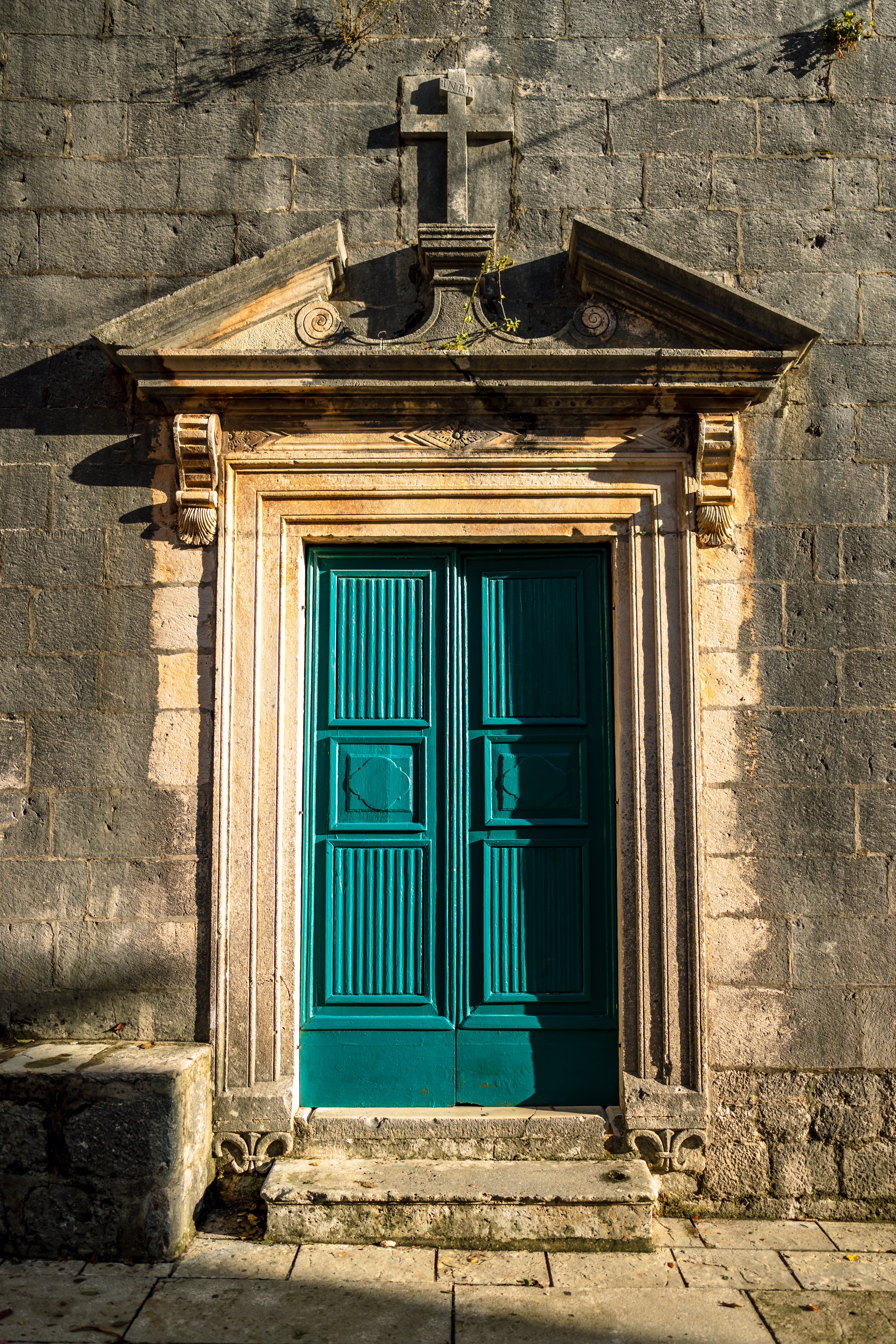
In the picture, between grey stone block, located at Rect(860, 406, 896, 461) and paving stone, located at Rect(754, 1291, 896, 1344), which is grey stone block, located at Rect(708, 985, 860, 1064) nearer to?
paving stone, located at Rect(754, 1291, 896, 1344)

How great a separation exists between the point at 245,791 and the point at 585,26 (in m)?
3.55

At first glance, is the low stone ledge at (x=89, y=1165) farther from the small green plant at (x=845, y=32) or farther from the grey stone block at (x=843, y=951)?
the small green plant at (x=845, y=32)

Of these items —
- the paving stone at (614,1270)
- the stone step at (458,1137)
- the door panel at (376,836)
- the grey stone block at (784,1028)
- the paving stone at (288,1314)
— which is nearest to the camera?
the paving stone at (288,1314)

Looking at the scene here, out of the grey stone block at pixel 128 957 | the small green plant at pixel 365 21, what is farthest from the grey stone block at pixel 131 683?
the small green plant at pixel 365 21

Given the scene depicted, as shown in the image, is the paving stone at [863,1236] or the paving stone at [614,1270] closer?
the paving stone at [614,1270]

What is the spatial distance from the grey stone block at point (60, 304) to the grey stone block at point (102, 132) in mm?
557

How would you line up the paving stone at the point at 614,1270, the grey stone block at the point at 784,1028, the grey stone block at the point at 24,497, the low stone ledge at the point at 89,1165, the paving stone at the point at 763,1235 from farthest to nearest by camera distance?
the grey stone block at the point at 24,497, the grey stone block at the point at 784,1028, the paving stone at the point at 763,1235, the low stone ledge at the point at 89,1165, the paving stone at the point at 614,1270

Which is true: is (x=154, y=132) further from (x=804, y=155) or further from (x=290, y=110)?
(x=804, y=155)

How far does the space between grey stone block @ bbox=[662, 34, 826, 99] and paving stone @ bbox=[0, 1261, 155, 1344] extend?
16.4 ft

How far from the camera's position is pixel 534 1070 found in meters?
3.70

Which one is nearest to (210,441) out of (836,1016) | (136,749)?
(136,749)

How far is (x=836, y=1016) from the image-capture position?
362 centimetres

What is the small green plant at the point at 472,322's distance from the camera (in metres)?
3.72

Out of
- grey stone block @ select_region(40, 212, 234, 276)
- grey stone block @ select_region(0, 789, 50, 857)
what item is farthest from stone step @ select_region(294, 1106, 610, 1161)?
grey stone block @ select_region(40, 212, 234, 276)
